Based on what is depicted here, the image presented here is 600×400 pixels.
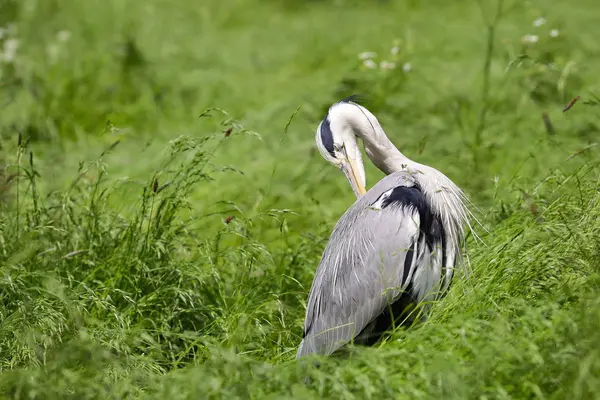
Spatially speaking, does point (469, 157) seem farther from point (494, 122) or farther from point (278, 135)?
point (278, 135)

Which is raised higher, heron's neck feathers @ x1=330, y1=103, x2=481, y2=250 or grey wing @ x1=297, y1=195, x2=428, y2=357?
heron's neck feathers @ x1=330, y1=103, x2=481, y2=250

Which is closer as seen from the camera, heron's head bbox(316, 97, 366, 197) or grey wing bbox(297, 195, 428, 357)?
grey wing bbox(297, 195, 428, 357)

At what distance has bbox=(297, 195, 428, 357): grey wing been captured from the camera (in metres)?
3.51

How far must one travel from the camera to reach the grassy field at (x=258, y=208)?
274 cm

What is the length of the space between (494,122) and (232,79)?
2.73 meters

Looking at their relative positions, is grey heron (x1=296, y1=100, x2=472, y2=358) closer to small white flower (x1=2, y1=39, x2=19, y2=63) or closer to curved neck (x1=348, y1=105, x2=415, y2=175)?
curved neck (x1=348, y1=105, x2=415, y2=175)

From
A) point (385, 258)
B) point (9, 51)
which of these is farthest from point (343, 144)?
point (9, 51)

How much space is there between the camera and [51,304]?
11.4 feet

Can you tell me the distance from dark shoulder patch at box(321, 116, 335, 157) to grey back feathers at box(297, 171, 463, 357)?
440 mm

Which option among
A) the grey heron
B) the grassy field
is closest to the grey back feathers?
the grey heron

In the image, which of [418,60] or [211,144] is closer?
[211,144]

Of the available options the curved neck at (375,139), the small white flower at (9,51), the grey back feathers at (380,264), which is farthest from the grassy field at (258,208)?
the curved neck at (375,139)

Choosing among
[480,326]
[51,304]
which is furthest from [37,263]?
[480,326]

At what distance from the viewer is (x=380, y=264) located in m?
3.53
